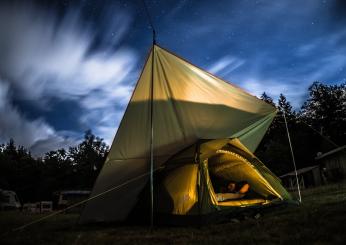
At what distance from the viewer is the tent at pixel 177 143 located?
7438 millimetres

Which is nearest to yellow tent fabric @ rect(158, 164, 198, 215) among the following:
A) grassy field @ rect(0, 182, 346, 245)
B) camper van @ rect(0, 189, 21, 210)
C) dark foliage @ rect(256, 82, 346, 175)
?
grassy field @ rect(0, 182, 346, 245)

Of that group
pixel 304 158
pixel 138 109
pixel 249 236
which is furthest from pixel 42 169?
pixel 249 236

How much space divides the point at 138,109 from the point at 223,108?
202 cm

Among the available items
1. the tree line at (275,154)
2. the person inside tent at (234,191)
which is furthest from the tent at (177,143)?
the tree line at (275,154)

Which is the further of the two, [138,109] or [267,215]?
[138,109]

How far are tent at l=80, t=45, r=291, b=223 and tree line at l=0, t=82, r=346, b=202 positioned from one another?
104ft

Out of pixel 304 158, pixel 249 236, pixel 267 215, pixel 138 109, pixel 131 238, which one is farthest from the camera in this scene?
pixel 304 158

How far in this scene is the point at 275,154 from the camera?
3984 centimetres

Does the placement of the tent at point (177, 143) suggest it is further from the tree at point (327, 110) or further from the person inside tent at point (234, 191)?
the tree at point (327, 110)

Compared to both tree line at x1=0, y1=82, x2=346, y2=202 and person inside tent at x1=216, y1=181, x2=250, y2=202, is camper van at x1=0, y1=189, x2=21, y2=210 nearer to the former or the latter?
tree line at x1=0, y1=82, x2=346, y2=202

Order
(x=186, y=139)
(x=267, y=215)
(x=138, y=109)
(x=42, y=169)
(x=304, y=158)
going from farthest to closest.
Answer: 1. (x=42, y=169)
2. (x=304, y=158)
3. (x=138, y=109)
4. (x=186, y=139)
5. (x=267, y=215)

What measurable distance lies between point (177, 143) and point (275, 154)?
34.1 m

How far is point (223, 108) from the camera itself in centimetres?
855

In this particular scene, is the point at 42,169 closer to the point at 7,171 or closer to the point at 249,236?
the point at 7,171
